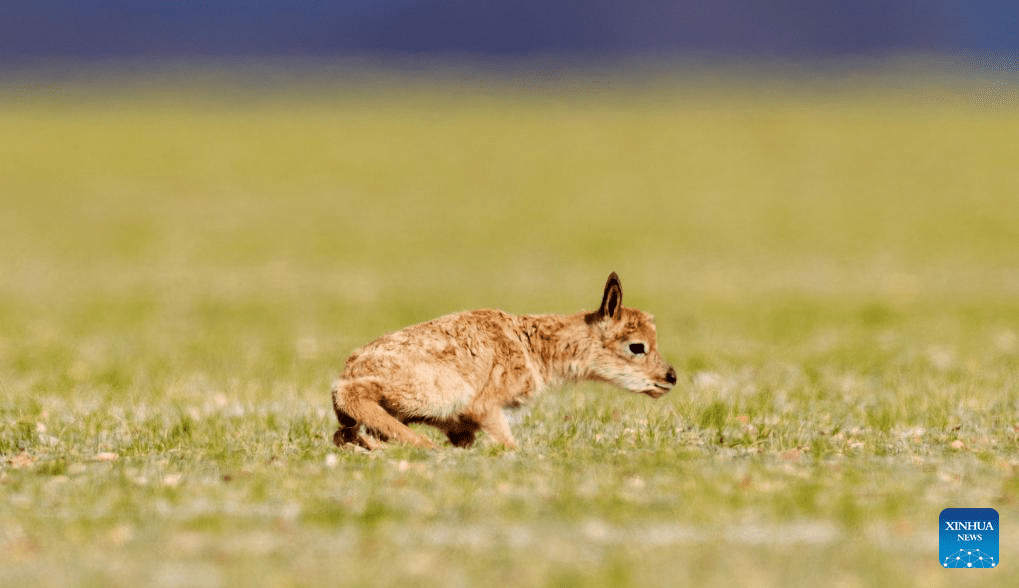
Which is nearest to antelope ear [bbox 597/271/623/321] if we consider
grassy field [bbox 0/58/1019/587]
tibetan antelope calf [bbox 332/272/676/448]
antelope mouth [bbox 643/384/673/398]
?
tibetan antelope calf [bbox 332/272/676/448]

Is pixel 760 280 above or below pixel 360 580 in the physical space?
above

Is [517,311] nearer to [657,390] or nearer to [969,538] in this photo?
[657,390]

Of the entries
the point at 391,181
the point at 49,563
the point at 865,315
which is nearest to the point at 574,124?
the point at 391,181

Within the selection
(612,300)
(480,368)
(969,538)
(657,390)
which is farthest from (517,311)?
(969,538)

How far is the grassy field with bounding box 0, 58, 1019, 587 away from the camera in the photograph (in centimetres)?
1020

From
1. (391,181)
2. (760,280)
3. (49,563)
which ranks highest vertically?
(391,181)

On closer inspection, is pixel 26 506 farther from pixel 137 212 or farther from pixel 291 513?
pixel 137 212

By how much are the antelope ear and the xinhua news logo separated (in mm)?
4493

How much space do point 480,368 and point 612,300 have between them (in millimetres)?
1695

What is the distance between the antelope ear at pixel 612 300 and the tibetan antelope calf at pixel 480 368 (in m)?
0.01

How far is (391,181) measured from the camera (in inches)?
2694

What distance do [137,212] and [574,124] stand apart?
1354 inches

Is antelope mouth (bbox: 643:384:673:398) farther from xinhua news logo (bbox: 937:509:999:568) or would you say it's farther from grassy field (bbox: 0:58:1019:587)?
xinhua news logo (bbox: 937:509:999:568)

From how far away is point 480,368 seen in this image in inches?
535
